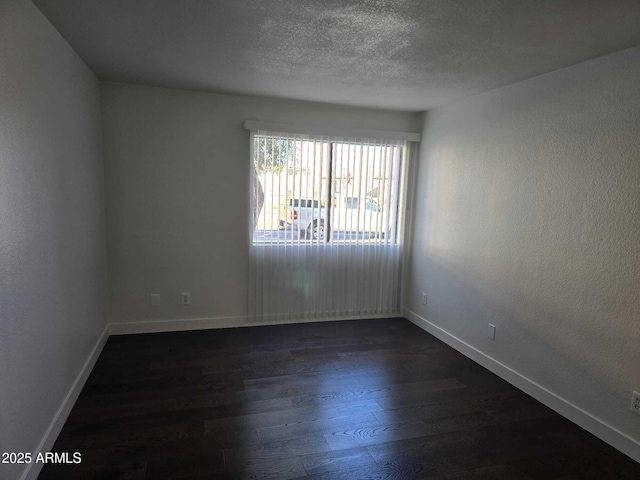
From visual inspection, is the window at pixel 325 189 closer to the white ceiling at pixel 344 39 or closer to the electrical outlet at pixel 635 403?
the white ceiling at pixel 344 39

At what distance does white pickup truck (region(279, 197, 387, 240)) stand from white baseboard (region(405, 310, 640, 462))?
130cm

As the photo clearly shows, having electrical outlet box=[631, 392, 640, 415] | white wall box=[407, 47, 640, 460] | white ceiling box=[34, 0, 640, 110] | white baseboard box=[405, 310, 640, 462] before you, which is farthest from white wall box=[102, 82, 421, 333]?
electrical outlet box=[631, 392, 640, 415]

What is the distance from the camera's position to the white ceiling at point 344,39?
1807 mm

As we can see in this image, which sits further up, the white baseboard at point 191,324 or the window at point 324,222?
the window at point 324,222

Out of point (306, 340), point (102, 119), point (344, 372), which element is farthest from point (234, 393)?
point (102, 119)

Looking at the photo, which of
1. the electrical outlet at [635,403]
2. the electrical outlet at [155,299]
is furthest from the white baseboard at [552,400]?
the electrical outlet at [155,299]

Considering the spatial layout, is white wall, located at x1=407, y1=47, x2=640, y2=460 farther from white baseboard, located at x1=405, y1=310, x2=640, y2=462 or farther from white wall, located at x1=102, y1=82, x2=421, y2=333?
white wall, located at x1=102, y1=82, x2=421, y2=333

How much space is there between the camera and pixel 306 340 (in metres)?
3.63

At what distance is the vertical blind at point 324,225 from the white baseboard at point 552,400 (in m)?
0.97

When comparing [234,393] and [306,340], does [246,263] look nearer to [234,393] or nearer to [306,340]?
[306,340]

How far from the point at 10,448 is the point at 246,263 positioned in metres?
2.42

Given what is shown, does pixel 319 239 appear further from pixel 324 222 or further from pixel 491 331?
pixel 491 331

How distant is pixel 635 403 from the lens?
2.12m

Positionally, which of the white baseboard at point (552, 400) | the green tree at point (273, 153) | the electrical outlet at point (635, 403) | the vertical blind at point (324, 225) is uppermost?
the green tree at point (273, 153)
